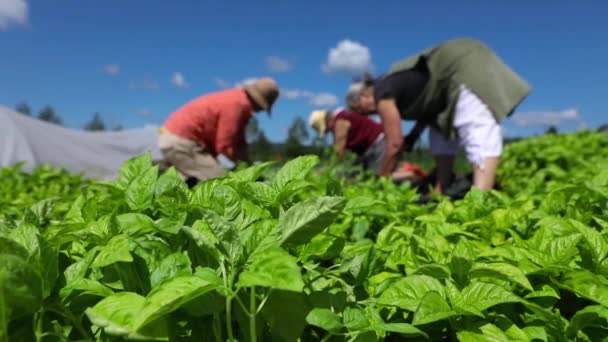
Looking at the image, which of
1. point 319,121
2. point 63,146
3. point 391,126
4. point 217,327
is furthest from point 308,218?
point 63,146

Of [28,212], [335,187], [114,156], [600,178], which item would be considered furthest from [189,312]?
[114,156]

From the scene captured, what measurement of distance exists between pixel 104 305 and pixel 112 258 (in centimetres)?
9

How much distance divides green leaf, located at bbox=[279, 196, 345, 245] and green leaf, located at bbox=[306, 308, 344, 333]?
12 cm

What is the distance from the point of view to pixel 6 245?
0.73 m

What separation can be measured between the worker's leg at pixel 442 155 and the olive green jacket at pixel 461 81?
1.49ft

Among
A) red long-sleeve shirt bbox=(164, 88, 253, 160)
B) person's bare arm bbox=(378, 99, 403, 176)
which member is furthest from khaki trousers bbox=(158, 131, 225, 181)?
person's bare arm bbox=(378, 99, 403, 176)

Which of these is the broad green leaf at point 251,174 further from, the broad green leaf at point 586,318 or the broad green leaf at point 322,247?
the broad green leaf at point 586,318

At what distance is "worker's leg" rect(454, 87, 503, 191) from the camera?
3.83 meters

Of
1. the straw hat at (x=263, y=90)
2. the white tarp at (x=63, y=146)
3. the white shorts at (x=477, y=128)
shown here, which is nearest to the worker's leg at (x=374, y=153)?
the straw hat at (x=263, y=90)

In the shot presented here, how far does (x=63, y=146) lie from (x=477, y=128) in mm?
6971

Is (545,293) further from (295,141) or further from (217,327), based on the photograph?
(295,141)

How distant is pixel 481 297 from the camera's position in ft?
2.93

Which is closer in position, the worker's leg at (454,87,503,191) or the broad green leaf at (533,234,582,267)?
the broad green leaf at (533,234,582,267)

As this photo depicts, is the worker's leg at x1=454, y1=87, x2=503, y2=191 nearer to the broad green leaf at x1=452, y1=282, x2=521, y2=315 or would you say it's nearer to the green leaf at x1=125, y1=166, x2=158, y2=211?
the broad green leaf at x1=452, y1=282, x2=521, y2=315
